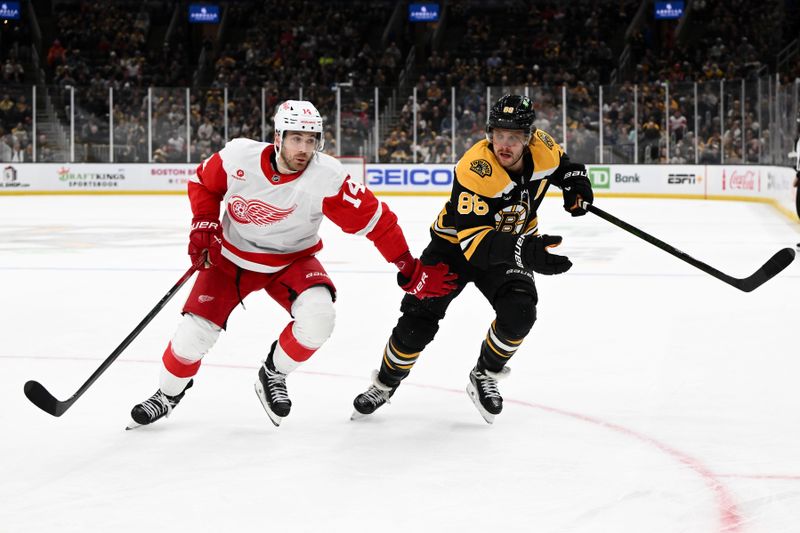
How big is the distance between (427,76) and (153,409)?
1740 cm

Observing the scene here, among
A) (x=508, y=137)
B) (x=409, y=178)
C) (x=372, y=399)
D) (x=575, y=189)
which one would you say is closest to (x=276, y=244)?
(x=372, y=399)

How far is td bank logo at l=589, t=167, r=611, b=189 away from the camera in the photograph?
1698cm

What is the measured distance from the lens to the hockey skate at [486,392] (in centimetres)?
349

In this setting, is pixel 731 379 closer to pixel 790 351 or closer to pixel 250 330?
pixel 790 351

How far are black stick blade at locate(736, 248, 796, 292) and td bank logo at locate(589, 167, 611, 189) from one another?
43.5 ft

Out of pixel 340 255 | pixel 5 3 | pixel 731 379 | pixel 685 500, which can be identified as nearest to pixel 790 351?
pixel 731 379

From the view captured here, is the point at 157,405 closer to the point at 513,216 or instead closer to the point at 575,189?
the point at 513,216

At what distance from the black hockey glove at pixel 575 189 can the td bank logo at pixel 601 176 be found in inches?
532

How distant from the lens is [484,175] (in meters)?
3.39

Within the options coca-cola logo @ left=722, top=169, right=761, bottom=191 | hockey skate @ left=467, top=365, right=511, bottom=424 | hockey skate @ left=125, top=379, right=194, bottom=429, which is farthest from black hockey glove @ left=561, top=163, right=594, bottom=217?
coca-cola logo @ left=722, top=169, right=761, bottom=191

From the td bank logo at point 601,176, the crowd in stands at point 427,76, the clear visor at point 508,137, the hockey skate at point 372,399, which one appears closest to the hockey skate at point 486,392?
the hockey skate at point 372,399

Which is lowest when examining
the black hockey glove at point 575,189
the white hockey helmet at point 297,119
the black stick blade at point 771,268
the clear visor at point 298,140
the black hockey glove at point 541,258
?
the black stick blade at point 771,268

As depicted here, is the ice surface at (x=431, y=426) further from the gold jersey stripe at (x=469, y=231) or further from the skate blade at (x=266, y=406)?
the gold jersey stripe at (x=469, y=231)

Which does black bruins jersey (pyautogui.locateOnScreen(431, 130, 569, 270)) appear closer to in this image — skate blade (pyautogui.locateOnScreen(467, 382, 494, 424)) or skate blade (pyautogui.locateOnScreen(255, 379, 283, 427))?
skate blade (pyautogui.locateOnScreen(467, 382, 494, 424))
